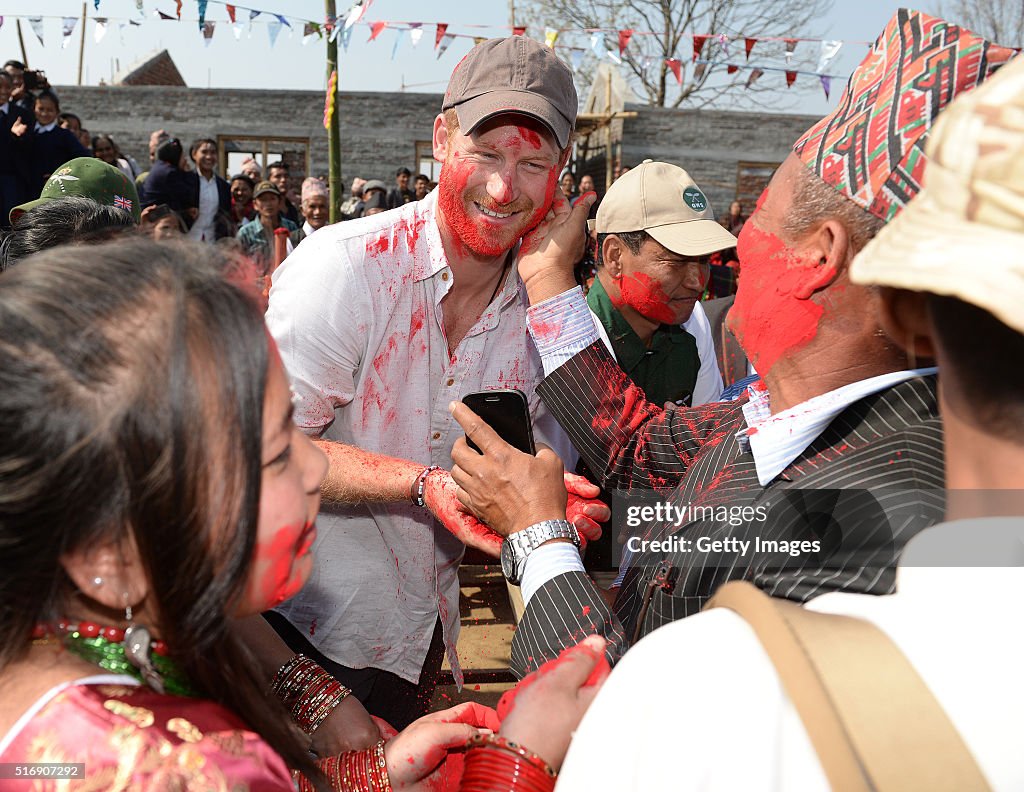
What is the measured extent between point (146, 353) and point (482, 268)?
1.47m

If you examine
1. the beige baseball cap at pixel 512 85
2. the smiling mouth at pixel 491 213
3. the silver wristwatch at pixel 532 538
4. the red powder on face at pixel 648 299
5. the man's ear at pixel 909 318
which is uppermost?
the beige baseball cap at pixel 512 85

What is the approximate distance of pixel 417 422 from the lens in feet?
7.57

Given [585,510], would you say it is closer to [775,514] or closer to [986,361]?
[775,514]

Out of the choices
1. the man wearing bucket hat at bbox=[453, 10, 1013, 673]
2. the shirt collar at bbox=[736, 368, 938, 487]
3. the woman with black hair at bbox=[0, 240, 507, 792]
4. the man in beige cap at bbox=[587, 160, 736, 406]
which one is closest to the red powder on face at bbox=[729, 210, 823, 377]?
the man wearing bucket hat at bbox=[453, 10, 1013, 673]

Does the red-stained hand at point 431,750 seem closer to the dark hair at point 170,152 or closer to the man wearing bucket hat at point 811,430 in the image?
the man wearing bucket hat at point 811,430

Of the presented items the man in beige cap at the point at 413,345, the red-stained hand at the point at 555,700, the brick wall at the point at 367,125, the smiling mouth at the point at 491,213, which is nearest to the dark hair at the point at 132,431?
the red-stained hand at the point at 555,700

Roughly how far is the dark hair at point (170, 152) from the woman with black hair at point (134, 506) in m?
8.93

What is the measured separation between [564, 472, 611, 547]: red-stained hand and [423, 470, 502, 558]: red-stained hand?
20cm

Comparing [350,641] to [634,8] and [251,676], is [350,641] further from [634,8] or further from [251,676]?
[634,8]

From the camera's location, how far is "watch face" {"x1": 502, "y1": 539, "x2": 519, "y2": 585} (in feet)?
5.57

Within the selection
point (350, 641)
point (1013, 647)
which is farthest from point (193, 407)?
point (350, 641)

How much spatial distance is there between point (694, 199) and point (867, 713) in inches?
144

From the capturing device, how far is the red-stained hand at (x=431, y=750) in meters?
1.54

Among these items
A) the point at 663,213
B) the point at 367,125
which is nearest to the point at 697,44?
the point at 367,125
